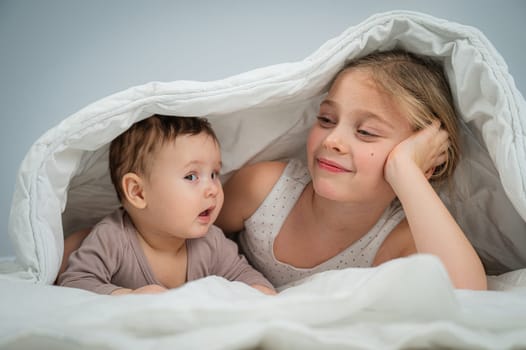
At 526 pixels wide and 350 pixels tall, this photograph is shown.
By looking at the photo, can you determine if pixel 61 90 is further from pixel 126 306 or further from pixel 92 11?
pixel 126 306

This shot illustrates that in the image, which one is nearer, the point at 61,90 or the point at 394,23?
the point at 394,23

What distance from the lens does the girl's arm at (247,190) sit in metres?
1.23

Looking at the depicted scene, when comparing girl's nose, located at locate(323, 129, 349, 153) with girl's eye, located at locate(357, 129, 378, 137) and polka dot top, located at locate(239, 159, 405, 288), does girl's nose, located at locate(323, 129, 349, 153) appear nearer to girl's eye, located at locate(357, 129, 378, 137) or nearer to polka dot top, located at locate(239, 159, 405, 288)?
girl's eye, located at locate(357, 129, 378, 137)

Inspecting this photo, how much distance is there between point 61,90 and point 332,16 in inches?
33.4

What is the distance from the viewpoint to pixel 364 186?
1.06 meters

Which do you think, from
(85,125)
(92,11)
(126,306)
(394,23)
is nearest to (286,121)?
(394,23)

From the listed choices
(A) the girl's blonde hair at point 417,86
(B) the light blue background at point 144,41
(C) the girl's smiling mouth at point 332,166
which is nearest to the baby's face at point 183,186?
(C) the girl's smiling mouth at point 332,166

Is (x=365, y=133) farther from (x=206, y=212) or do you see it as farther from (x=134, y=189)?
(x=134, y=189)

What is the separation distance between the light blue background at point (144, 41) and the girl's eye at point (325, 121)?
638 mm

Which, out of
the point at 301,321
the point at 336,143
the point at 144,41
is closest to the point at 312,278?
the point at 336,143

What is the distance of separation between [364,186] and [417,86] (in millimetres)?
223

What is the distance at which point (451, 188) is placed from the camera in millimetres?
1193

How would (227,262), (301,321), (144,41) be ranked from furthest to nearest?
(144,41), (227,262), (301,321)

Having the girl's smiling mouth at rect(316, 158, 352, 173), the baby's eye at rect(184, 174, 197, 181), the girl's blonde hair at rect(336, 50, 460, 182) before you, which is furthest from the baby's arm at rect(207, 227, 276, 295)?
the girl's blonde hair at rect(336, 50, 460, 182)
